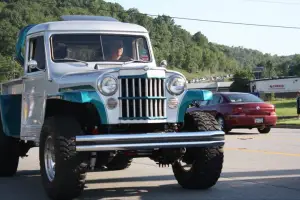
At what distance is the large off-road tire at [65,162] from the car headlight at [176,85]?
132 cm

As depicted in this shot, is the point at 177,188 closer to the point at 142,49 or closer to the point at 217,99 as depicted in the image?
the point at 142,49

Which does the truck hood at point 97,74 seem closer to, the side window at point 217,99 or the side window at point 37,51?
the side window at point 37,51

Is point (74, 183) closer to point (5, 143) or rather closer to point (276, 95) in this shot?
point (5, 143)

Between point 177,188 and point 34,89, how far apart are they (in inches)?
106

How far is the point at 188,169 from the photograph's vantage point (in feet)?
25.0

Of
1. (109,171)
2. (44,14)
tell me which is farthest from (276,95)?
(109,171)

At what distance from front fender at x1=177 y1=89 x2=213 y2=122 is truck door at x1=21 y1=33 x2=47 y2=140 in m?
2.11

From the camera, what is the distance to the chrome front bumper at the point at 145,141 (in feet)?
20.4

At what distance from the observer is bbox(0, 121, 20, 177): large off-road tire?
9414 mm

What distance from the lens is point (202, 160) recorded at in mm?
7215

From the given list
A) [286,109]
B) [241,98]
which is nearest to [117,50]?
[241,98]

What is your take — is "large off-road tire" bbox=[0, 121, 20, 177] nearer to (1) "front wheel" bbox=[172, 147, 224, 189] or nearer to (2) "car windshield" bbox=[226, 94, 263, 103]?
(1) "front wheel" bbox=[172, 147, 224, 189]

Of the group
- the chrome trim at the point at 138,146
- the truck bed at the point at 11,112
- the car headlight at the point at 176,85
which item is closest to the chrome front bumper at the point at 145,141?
the chrome trim at the point at 138,146

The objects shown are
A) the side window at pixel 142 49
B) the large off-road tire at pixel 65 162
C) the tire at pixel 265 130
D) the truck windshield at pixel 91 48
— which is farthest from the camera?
the tire at pixel 265 130
